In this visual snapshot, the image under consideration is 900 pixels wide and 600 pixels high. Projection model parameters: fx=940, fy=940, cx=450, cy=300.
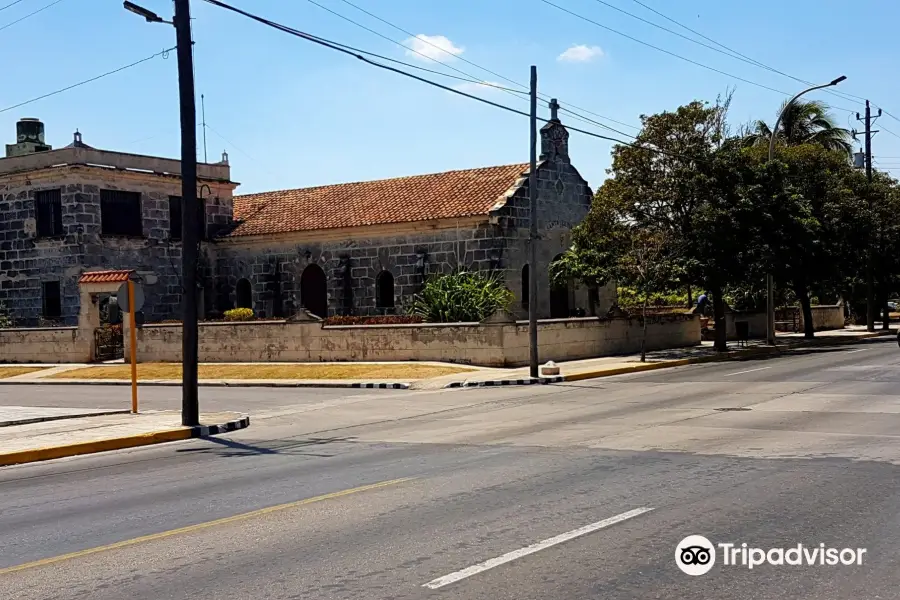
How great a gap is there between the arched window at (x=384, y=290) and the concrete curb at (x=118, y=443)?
1936cm

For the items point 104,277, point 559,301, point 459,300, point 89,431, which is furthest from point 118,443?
point 559,301

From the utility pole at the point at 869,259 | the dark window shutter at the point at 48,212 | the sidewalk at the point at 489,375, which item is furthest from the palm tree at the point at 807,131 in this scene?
the dark window shutter at the point at 48,212

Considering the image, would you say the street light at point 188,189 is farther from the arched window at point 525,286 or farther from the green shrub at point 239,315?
the green shrub at point 239,315

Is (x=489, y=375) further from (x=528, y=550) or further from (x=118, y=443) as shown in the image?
(x=528, y=550)

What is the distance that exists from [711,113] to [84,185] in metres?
24.2

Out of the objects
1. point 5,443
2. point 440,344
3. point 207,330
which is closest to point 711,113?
point 440,344

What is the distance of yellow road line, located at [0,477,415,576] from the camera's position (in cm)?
698

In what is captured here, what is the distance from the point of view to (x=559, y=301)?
37625mm

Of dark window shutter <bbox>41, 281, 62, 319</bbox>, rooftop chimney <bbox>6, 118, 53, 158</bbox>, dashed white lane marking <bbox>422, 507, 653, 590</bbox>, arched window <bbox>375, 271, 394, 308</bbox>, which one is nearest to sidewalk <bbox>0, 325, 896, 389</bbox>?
dark window shutter <bbox>41, 281, 62, 319</bbox>

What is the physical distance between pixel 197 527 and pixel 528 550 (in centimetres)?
301

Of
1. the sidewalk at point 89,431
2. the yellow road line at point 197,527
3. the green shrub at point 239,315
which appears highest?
the green shrub at point 239,315

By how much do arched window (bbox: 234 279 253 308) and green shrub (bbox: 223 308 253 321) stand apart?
3.08 meters

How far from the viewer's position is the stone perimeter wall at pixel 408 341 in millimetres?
28453

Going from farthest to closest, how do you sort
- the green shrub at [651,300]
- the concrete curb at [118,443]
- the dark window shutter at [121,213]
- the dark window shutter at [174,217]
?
1. the green shrub at [651,300]
2. the dark window shutter at [174,217]
3. the dark window shutter at [121,213]
4. the concrete curb at [118,443]
